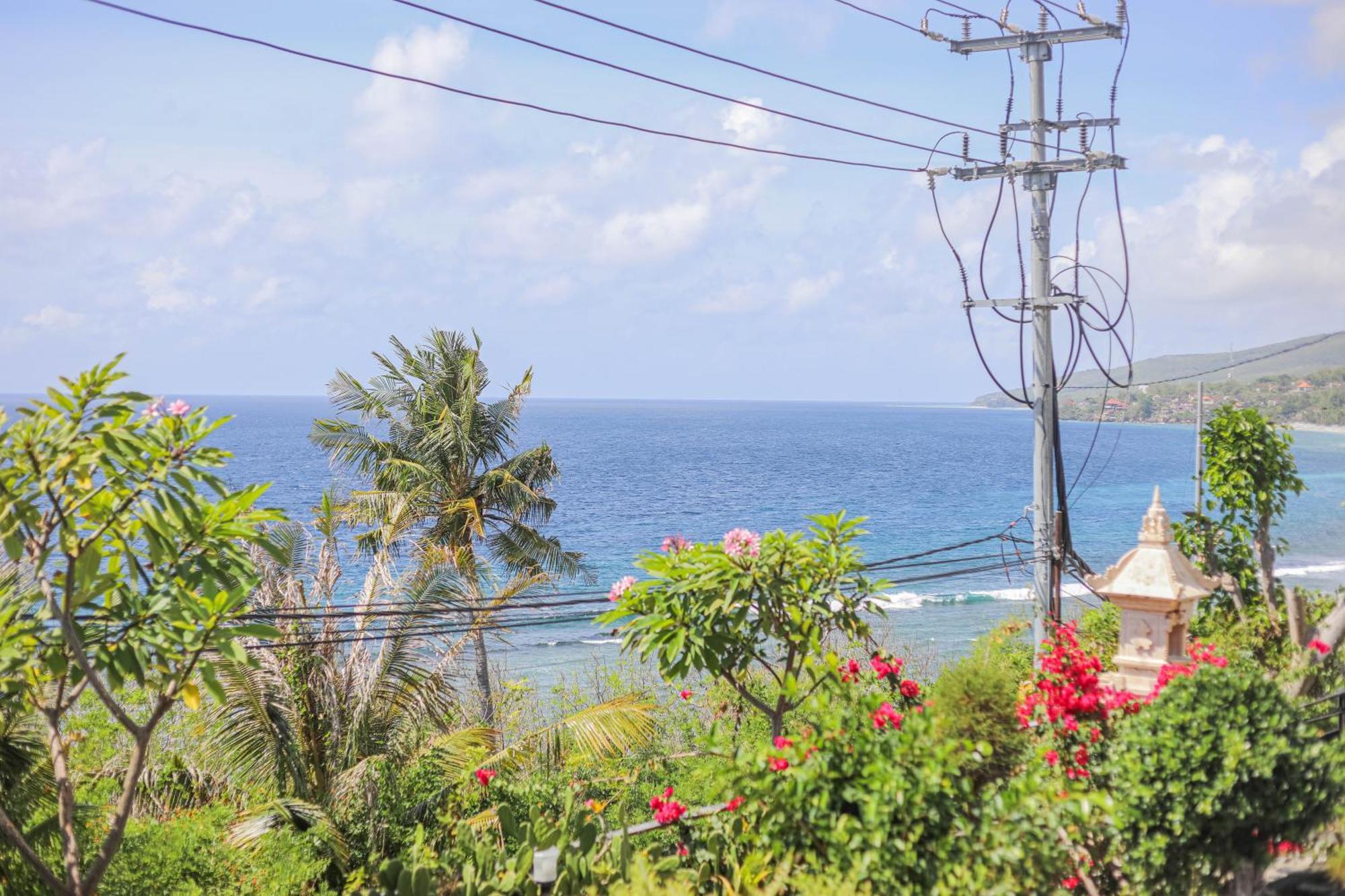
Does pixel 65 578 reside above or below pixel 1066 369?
below

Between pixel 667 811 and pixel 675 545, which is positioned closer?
pixel 667 811

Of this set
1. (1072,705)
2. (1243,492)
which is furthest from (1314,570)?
(1072,705)

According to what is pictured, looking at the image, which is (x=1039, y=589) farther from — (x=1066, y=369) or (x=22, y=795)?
(x=22, y=795)

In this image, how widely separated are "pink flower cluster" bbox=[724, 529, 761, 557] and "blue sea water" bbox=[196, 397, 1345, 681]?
329 centimetres

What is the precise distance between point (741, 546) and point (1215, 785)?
2796mm

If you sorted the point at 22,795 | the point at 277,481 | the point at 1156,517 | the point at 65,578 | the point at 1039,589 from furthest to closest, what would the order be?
1. the point at 277,481
2. the point at 1039,589
3. the point at 1156,517
4. the point at 22,795
5. the point at 65,578

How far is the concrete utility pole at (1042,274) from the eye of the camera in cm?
909

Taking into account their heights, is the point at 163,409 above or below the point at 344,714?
above

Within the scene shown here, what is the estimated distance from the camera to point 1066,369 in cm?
1075

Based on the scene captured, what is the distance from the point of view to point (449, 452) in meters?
17.9

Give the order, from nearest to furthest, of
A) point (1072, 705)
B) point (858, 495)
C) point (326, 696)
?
point (1072, 705) → point (326, 696) → point (858, 495)

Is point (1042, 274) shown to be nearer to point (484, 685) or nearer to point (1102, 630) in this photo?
point (1102, 630)

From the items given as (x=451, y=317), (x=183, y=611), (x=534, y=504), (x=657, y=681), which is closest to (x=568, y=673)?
(x=657, y=681)

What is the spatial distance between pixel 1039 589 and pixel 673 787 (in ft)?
15.6
